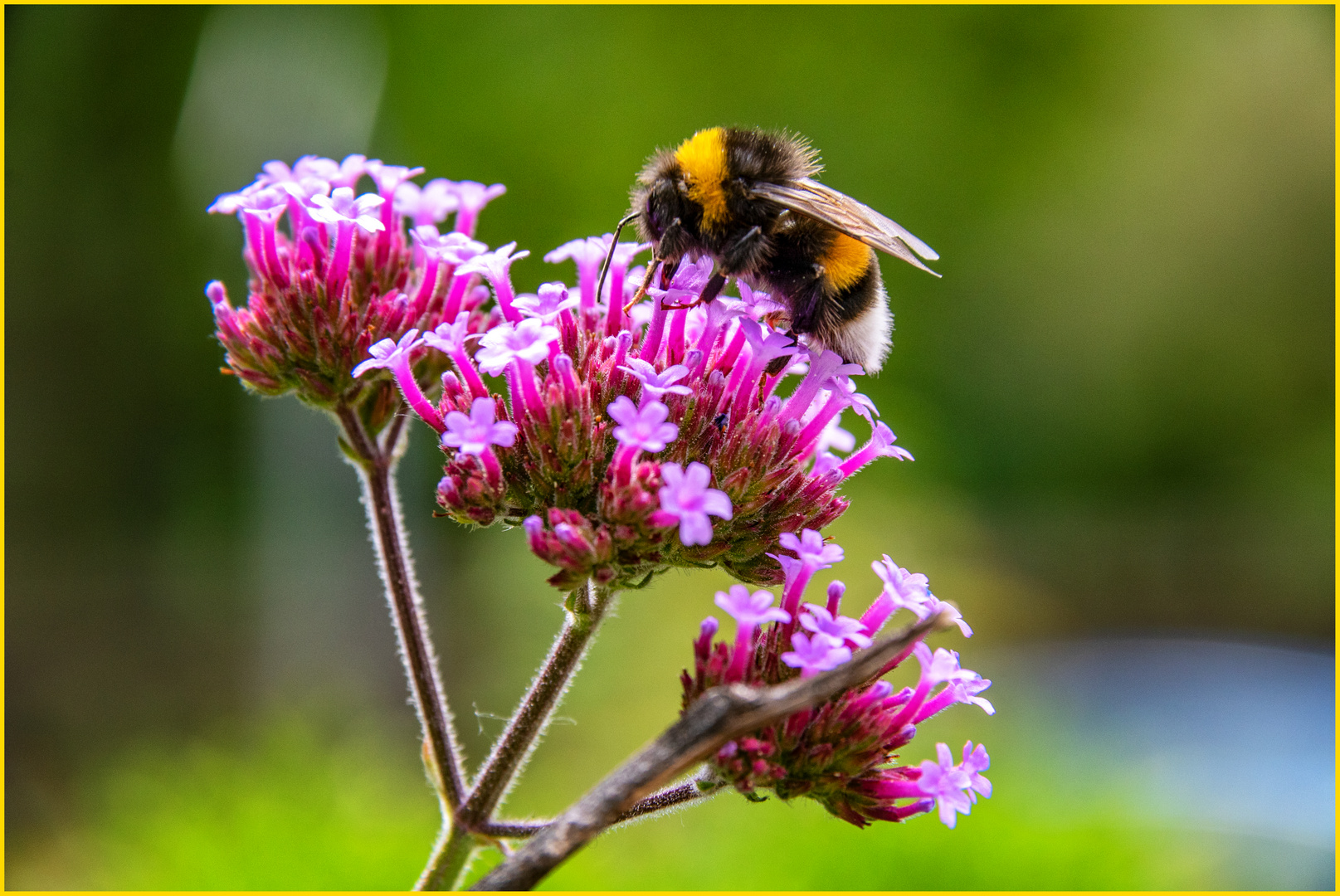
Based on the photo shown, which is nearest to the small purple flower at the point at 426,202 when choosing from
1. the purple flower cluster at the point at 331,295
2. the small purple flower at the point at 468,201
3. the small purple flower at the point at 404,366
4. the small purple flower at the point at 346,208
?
the small purple flower at the point at 468,201

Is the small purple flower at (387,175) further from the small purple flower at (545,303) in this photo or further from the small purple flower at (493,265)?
the small purple flower at (545,303)

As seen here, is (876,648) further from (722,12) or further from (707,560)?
(722,12)

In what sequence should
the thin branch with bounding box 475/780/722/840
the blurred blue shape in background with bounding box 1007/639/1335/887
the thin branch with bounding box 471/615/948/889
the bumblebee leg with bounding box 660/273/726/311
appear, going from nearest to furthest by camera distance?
the thin branch with bounding box 471/615/948/889 → the thin branch with bounding box 475/780/722/840 → the bumblebee leg with bounding box 660/273/726/311 → the blurred blue shape in background with bounding box 1007/639/1335/887

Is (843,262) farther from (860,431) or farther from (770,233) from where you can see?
(860,431)

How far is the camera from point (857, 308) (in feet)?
6.52

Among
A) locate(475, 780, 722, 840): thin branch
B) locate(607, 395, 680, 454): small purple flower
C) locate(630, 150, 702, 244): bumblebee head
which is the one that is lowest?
locate(475, 780, 722, 840): thin branch

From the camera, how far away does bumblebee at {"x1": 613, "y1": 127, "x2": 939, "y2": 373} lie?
1919 millimetres

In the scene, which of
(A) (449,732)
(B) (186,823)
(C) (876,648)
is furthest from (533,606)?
(C) (876,648)

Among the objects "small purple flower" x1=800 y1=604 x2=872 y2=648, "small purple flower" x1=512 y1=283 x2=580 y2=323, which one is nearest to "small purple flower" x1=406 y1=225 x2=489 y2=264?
"small purple flower" x1=512 y1=283 x2=580 y2=323

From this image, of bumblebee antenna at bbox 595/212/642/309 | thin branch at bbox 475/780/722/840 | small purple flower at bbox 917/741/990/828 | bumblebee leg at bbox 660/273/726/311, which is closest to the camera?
small purple flower at bbox 917/741/990/828

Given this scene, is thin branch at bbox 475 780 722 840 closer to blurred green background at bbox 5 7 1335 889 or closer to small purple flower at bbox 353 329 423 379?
small purple flower at bbox 353 329 423 379

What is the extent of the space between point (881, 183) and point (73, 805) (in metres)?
10.3

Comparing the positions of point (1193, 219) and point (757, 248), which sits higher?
point (1193, 219)

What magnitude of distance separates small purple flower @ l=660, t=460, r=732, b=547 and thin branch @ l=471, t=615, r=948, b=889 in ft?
1.02
